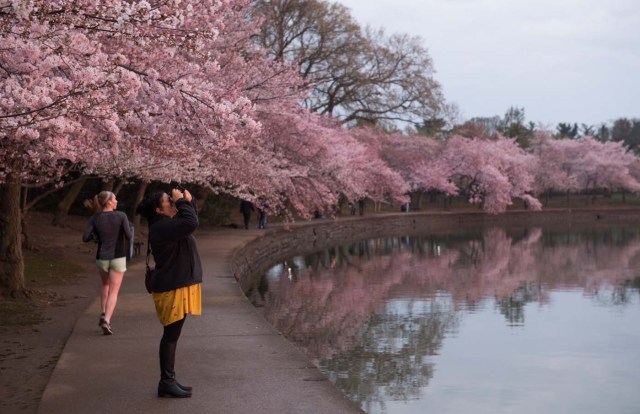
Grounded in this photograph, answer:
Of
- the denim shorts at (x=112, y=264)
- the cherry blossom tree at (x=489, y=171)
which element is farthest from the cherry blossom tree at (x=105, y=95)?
the cherry blossom tree at (x=489, y=171)

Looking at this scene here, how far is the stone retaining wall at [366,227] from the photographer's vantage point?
84.1ft

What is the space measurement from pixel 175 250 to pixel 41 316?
6.11m

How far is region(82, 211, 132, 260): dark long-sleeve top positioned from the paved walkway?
96 centimetres

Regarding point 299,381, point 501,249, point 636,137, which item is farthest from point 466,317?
point 636,137

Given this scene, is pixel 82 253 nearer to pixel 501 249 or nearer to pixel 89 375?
pixel 89 375

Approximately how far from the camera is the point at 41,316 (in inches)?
483

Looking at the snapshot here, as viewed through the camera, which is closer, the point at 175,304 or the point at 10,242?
the point at 175,304

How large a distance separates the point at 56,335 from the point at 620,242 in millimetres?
33666

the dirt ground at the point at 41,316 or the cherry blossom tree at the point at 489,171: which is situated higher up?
the cherry blossom tree at the point at 489,171

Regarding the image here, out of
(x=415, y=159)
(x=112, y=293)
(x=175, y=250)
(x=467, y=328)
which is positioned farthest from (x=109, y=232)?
(x=415, y=159)

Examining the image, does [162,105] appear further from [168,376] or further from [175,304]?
[168,376]

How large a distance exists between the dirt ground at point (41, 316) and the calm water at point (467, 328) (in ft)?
11.7

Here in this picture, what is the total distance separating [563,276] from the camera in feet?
84.0

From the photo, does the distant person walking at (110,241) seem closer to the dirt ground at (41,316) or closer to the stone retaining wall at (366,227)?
the dirt ground at (41,316)
